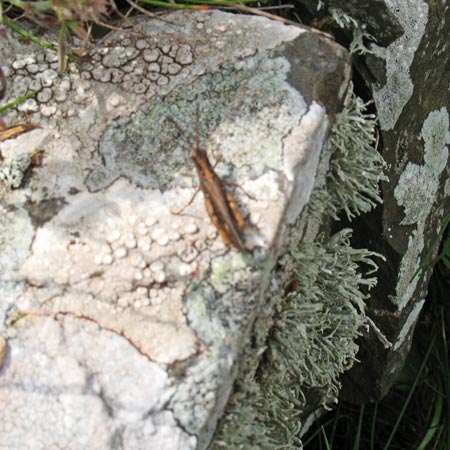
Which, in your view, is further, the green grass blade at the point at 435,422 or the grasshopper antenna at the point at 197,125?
the green grass blade at the point at 435,422

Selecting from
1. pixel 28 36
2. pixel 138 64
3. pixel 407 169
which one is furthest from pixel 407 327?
pixel 28 36

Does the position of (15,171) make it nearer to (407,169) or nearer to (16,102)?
(16,102)

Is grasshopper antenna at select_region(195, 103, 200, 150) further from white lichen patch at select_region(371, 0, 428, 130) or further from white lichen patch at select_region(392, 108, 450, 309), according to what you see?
white lichen patch at select_region(392, 108, 450, 309)

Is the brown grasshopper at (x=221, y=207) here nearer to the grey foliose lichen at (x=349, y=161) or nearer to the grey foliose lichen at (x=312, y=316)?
the grey foliose lichen at (x=312, y=316)

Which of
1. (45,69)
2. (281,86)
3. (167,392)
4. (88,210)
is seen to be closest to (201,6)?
(281,86)

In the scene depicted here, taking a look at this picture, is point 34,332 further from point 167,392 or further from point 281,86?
point 281,86

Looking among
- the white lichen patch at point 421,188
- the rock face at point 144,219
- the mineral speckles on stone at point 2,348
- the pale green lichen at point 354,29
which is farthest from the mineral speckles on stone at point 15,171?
the white lichen patch at point 421,188

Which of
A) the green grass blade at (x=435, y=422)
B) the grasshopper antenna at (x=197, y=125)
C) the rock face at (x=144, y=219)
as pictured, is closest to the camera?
the rock face at (x=144, y=219)
